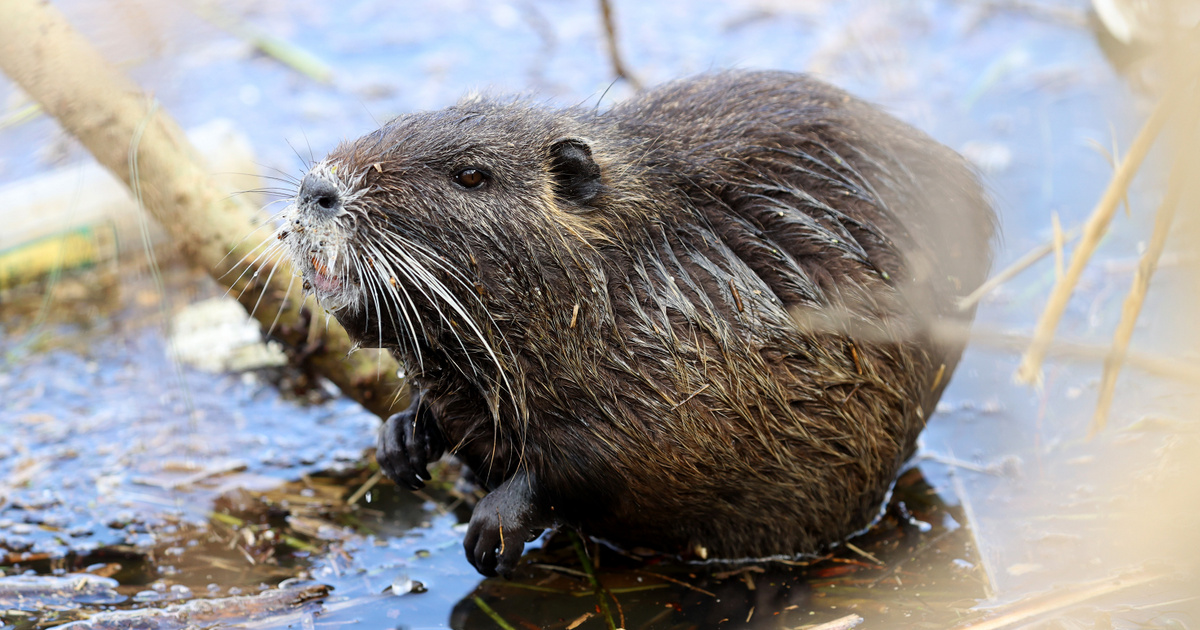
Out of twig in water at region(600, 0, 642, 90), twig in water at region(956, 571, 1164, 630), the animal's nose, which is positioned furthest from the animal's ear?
twig in water at region(600, 0, 642, 90)

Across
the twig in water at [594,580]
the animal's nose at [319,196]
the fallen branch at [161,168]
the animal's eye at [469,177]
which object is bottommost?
the twig in water at [594,580]

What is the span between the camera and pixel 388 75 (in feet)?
25.8

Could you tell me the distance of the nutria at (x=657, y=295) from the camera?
310 centimetres

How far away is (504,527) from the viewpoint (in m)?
3.38

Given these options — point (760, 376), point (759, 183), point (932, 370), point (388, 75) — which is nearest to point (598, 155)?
point (759, 183)

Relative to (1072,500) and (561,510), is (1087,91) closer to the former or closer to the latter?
(1072,500)

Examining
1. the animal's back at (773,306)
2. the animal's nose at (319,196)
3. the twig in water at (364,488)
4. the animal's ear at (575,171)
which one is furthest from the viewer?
the twig in water at (364,488)

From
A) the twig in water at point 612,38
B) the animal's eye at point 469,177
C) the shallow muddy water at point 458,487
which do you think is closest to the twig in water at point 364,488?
the shallow muddy water at point 458,487

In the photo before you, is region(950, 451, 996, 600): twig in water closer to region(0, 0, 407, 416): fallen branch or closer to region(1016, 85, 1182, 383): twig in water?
region(1016, 85, 1182, 383): twig in water

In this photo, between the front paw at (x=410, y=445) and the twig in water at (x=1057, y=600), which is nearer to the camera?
the twig in water at (x=1057, y=600)

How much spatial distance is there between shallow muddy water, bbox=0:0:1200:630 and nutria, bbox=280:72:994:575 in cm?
31

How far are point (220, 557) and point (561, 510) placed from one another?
1.36 metres

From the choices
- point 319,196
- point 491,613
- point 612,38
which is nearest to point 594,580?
point 491,613

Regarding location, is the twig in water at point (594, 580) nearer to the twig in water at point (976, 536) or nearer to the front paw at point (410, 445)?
the front paw at point (410, 445)
